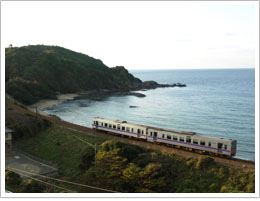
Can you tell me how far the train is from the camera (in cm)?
2723

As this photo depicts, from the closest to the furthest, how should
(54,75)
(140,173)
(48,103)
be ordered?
(140,173) → (48,103) → (54,75)

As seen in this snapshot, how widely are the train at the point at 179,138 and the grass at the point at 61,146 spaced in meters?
3.36

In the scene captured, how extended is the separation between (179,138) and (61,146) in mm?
16760

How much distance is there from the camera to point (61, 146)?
3612 centimetres

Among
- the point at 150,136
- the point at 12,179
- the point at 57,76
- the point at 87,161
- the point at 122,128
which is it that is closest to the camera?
the point at 12,179

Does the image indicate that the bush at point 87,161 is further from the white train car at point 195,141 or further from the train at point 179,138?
the white train car at point 195,141

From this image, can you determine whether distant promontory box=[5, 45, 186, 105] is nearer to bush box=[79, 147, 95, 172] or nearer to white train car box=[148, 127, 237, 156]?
bush box=[79, 147, 95, 172]

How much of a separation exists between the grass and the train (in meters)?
3.36

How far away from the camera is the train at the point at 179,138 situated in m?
27.2

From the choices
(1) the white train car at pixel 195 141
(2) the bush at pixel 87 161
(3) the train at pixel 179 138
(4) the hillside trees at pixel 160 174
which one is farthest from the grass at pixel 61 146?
(1) the white train car at pixel 195 141

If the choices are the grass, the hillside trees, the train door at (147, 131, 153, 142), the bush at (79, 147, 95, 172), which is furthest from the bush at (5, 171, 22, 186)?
the train door at (147, 131, 153, 142)

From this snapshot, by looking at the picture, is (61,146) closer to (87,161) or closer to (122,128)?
(122,128)

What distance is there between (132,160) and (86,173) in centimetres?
505

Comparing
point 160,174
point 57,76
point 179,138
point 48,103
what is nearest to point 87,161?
point 160,174
